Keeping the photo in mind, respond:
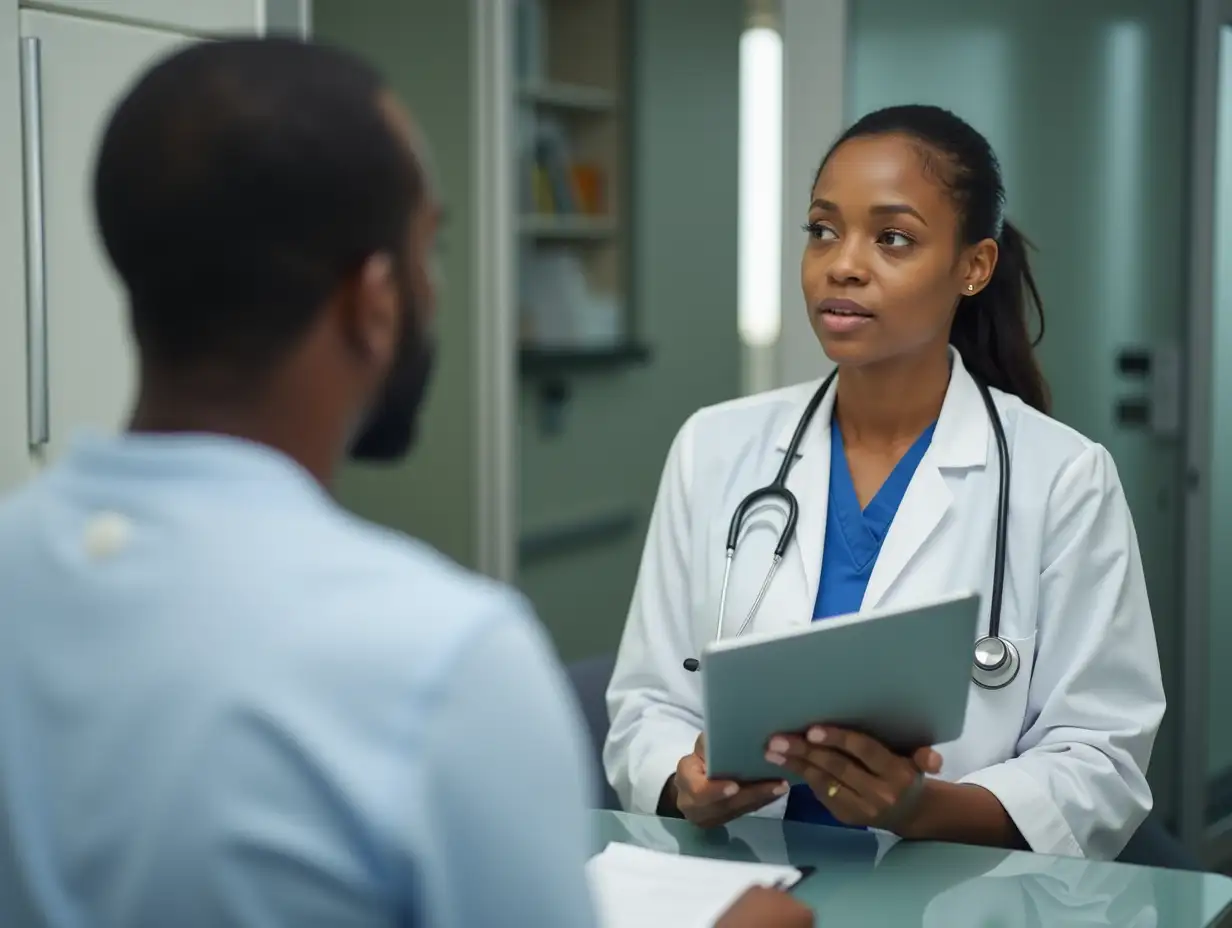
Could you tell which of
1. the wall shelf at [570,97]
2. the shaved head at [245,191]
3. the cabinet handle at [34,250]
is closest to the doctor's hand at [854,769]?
the shaved head at [245,191]

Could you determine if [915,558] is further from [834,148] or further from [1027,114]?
A: [1027,114]

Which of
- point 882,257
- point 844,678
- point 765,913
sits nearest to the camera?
point 765,913

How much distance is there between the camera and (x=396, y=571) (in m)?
0.69

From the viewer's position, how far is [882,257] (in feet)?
5.39

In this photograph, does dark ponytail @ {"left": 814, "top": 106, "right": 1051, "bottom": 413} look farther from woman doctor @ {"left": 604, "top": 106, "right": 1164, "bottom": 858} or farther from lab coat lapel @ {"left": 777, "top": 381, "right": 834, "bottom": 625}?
lab coat lapel @ {"left": 777, "top": 381, "right": 834, "bottom": 625}

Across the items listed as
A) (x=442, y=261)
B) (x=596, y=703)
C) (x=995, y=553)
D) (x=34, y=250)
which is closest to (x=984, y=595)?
(x=995, y=553)

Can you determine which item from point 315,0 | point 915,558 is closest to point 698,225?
point 315,0

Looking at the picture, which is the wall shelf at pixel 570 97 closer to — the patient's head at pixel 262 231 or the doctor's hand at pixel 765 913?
the doctor's hand at pixel 765 913

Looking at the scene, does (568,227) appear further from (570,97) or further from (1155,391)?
(1155,391)

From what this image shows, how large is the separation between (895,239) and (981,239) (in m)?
0.13

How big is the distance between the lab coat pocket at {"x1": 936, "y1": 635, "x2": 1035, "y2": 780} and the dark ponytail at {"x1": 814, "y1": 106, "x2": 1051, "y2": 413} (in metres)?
0.39

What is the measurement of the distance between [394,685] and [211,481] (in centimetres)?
14

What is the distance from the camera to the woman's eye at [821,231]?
1685 mm

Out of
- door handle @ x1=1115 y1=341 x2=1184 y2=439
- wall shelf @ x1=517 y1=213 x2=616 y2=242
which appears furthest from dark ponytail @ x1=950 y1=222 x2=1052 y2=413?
wall shelf @ x1=517 y1=213 x2=616 y2=242
